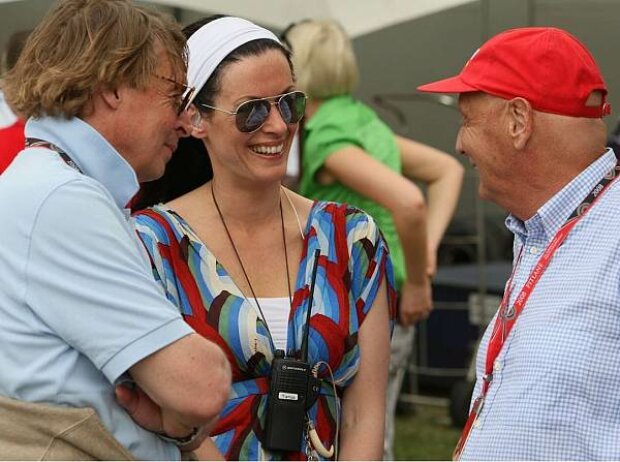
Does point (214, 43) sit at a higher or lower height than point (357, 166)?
higher

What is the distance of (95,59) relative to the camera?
7.15 feet

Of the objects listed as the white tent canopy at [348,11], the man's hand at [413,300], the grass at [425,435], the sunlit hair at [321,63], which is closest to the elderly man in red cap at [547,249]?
the sunlit hair at [321,63]

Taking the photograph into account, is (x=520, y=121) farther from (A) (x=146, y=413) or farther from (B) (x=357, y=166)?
(B) (x=357, y=166)

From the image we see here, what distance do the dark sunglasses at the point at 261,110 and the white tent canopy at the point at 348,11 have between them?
2552mm

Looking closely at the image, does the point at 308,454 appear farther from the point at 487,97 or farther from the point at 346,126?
the point at 346,126

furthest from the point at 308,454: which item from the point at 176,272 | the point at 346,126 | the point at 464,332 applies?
the point at 464,332

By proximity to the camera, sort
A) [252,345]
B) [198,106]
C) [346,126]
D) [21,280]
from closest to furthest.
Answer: [21,280] → [252,345] → [198,106] → [346,126]

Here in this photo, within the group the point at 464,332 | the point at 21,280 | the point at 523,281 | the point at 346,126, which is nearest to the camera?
the point at 21,280

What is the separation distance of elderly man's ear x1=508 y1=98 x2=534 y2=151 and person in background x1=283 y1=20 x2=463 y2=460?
1721 mm

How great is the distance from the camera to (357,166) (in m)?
4.45

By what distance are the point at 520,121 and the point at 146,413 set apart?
109 centimetres

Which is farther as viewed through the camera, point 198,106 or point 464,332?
point 464,332

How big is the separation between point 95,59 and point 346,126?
8.02 ft

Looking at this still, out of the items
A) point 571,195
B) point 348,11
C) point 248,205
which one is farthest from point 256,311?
point 348,11
